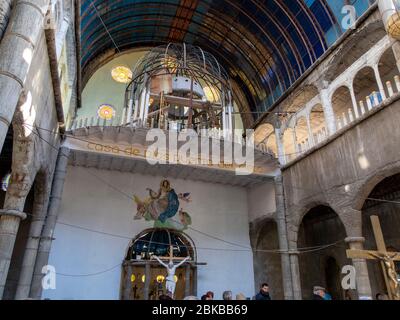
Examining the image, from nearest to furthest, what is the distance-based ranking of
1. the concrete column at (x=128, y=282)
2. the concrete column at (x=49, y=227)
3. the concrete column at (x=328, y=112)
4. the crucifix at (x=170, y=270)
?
the concrete column at (x=49, y=227), the crucifix at (x=170, y=270), the concrete column at (x=328, y=112), the concrete column at (x=128, y=282)

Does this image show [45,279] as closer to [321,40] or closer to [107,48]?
[107,48]

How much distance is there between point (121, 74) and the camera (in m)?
21.1

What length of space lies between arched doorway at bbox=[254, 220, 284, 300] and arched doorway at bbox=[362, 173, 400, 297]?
4.58m

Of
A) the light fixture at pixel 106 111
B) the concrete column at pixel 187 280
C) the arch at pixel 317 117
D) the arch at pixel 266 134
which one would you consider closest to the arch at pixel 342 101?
the arch at pixel 317 117

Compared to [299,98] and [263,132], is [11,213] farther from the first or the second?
[263,132]

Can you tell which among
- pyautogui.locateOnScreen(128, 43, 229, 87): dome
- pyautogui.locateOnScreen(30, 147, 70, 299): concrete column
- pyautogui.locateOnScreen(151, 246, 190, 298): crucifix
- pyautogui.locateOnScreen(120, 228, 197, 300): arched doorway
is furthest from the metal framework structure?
pyautogui.locateOnScreen(151, 246, 190, 298): crucifix

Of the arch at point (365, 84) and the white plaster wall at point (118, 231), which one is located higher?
the arch at point (365, 84)

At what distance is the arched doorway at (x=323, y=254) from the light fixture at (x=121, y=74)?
14324 millimetres

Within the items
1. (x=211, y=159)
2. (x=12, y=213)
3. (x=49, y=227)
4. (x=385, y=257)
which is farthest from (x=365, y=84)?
(x=12, y=213)

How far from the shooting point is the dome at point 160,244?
1612 centimetres

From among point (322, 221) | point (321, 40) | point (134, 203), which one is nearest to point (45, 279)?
point (134, 203)

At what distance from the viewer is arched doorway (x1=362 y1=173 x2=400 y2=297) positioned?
556 inches

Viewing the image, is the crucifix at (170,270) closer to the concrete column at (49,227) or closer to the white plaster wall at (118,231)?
the white plaster wall at (118,231)
